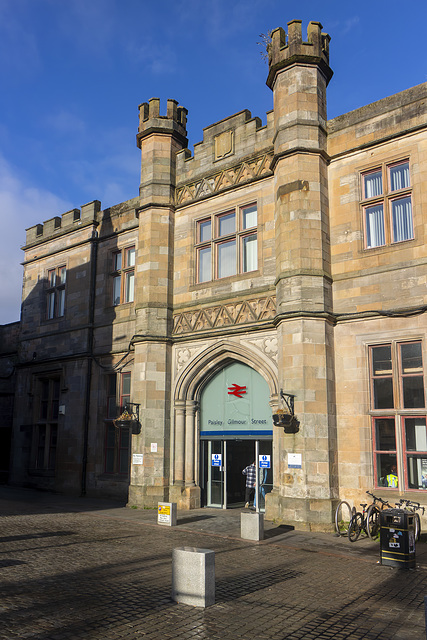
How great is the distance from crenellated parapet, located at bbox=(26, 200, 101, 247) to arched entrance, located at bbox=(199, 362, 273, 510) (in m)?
9.24

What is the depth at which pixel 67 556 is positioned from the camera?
9.41 m

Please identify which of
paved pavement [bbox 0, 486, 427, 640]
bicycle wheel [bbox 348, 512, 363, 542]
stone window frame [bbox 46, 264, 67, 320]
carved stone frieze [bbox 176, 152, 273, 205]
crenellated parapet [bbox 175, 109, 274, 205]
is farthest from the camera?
stone window frame [bbox 46, 264, 67, 320]

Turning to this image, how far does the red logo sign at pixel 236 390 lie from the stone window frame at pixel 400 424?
13.5 ft

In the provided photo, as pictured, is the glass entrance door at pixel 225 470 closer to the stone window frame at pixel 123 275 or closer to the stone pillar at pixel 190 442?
the stone pillar at pixel 190 442

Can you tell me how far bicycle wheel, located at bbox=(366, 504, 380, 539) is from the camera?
11.4m

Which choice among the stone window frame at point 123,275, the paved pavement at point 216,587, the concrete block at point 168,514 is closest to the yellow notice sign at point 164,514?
the concrete block at point 168,514

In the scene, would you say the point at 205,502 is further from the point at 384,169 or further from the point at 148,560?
the point at 384,169

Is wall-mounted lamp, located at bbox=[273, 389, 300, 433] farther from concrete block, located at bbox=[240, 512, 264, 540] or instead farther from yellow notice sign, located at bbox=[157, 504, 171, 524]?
yellow notice sign, located at bbox=[157, 504, 171, 524]

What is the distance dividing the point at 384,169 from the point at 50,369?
1460 centimetres

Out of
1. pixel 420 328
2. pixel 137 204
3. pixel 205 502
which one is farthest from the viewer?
pixel 137 204

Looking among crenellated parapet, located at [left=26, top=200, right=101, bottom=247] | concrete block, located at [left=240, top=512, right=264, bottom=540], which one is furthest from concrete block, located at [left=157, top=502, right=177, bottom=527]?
crenellated parapet, located at [left=26, top=200, right=101, bottom=247]

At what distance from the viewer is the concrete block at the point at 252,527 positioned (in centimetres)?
1120

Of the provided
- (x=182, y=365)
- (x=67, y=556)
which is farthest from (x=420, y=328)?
(x=67, y=556)

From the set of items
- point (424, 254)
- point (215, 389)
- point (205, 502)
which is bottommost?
point (205, 502)
